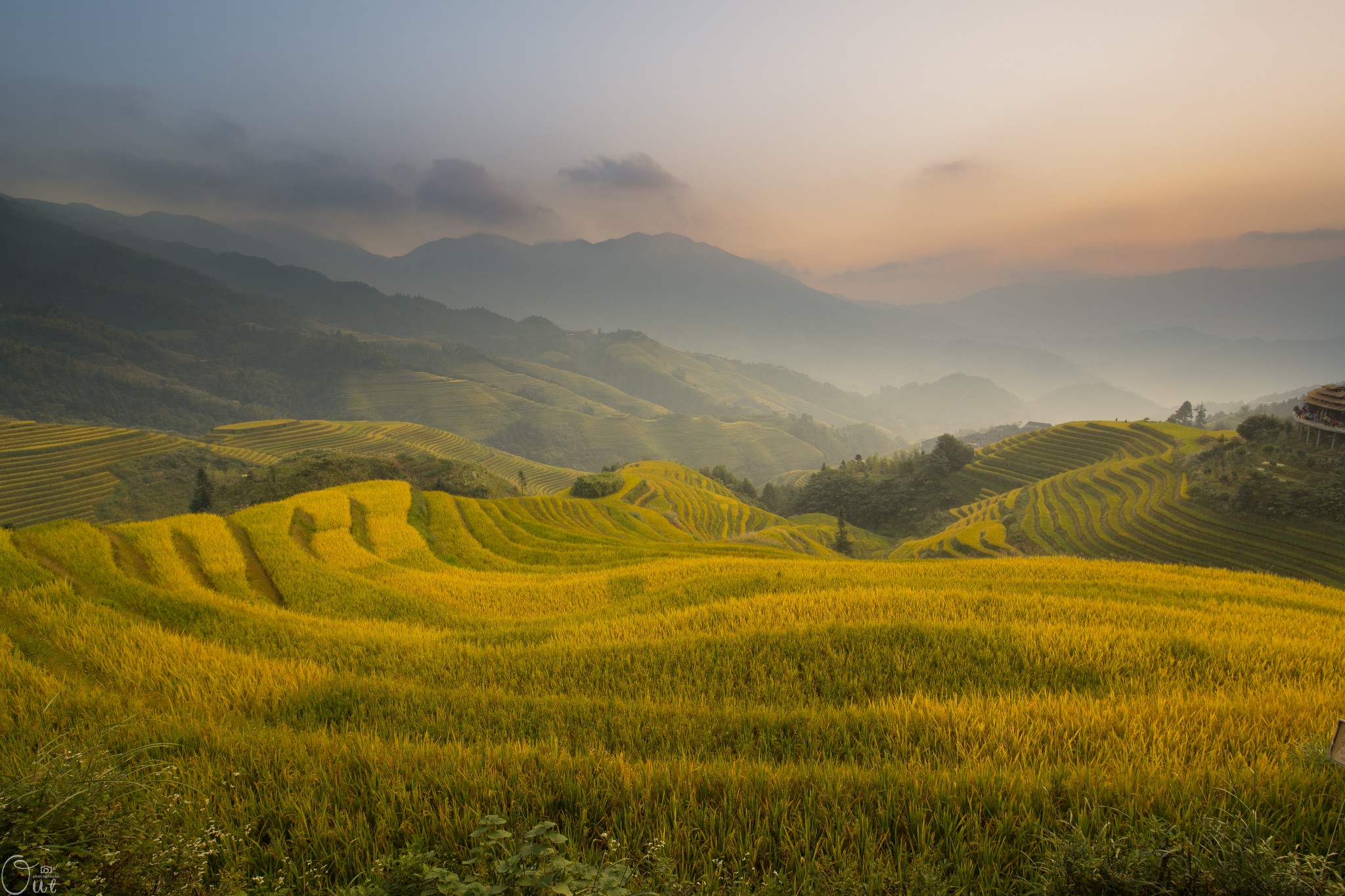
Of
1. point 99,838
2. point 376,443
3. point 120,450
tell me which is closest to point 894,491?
point 99,838

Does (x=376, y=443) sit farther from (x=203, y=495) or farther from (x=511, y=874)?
(x=511, y=874)

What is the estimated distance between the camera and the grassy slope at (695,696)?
9.02 feet

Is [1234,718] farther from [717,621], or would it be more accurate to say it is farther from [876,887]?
[717,621]

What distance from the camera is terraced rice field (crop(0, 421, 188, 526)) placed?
85812mm

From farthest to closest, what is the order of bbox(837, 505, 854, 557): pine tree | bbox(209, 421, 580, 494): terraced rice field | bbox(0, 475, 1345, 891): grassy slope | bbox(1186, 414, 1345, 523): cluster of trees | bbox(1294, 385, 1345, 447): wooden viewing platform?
1. bbox(209, 421, 580, 494): terraced rice field
2. bbox(837, 505, 854, 557): pine tree
3. bbox(1294, 385, 1345, 447): wooden viewing platform
4. bbox(1186, 414, 1345, 523): cluster of trees
5. bbox(0, 475, 1345, 891): grassy slope

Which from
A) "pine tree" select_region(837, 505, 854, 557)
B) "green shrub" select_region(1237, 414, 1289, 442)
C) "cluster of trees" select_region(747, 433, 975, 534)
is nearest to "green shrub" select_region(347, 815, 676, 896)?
"pine tree" select_region(837, 505, 854, 557)

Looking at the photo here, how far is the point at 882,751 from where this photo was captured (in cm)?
374

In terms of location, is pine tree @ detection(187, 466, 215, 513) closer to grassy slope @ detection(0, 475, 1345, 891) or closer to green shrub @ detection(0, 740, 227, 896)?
grassy slope @ detection(0, 475, 1345, 891)

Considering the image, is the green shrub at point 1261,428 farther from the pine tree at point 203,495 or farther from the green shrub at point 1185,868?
the pine tree at point 203,495

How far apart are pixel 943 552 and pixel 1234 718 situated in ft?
175

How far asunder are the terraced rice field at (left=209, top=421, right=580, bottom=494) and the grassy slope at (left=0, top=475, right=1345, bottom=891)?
134 m

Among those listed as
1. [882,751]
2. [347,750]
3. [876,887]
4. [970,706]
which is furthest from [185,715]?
[970,706]

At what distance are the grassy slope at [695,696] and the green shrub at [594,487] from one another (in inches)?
2185

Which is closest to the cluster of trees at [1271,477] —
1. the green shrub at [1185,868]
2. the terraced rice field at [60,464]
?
the green shrub at [1185,868]
